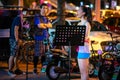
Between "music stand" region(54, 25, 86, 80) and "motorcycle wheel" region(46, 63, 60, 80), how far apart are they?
3.06m

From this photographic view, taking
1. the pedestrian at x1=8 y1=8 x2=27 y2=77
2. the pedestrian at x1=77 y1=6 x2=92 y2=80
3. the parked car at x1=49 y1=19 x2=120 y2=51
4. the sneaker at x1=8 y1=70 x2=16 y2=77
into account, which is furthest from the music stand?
the parked car at x1=49 y1=19 x2=120 y2=51

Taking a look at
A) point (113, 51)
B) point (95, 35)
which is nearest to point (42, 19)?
point (113, 51)

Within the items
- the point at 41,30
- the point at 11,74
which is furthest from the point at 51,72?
the point at 41,30

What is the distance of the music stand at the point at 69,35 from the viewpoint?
9.33 metres

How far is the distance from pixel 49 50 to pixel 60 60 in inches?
41.7

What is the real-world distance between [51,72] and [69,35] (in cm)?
322

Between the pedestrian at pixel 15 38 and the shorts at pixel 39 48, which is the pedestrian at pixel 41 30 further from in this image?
the pedestrian at pixel 15 38

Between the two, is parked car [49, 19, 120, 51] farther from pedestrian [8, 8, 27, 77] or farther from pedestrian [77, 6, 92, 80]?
pedestrian [77, 6, 92, 80]

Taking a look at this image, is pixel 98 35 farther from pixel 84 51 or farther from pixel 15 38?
pixel 84 51

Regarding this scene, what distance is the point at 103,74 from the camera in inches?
463

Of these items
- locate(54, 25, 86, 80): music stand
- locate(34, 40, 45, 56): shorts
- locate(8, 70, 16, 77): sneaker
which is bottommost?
locate(8, 70, 16, 77): sneaker

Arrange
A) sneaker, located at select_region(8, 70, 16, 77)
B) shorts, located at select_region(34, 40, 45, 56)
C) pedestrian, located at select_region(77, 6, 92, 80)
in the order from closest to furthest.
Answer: pedestrian, located at select_region(77, 6, 92, 80)
sneaker, located at select_region(8, 70, 16, 77)
shorts, located at select_region(34, 40, 45, 56)

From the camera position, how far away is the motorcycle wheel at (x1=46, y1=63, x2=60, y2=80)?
12406 millimetres

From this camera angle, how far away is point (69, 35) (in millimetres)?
9430
